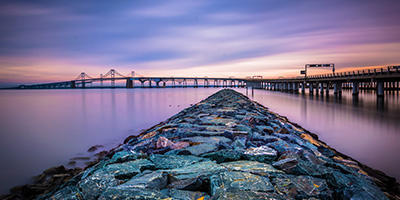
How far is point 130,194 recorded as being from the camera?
8.54 feet

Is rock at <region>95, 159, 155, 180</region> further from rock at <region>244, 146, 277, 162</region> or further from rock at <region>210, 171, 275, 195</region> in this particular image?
rock at <region>244, 146, 277, 162</region>

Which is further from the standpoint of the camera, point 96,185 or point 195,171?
point 195,171

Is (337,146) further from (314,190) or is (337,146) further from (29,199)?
(29,199)

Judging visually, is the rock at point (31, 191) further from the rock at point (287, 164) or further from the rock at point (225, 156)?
the rock at point (287, 164)

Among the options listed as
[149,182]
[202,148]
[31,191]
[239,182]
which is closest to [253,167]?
[239,182]

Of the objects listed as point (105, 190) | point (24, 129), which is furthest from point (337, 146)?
point (24, 129)

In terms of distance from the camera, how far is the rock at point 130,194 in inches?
101

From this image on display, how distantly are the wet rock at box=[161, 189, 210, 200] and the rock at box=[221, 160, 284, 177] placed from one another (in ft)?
2.53

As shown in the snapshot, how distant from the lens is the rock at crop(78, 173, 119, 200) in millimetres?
2850

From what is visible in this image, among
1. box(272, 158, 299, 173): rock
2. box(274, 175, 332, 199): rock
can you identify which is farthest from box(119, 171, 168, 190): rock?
box(272, 158, 299, 173): rock

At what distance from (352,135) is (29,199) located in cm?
1174

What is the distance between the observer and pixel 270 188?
2906 mm

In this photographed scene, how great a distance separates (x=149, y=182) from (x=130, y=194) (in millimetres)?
362

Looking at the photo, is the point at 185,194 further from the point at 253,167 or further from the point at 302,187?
the point at 302,187
